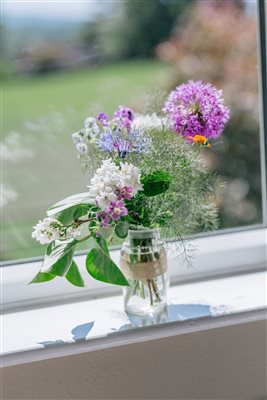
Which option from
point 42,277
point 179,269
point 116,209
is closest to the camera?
point 116,209

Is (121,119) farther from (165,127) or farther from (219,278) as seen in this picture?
(219,278)

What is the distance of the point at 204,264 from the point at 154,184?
1.26 ft

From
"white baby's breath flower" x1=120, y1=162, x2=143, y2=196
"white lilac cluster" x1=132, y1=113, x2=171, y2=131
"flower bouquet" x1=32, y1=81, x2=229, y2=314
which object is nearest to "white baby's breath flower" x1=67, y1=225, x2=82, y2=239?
"flower bouquet" x1=32, y1=81, x2=229, y2=314

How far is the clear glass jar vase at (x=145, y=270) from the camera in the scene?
4.18ft

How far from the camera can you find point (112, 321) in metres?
1.31

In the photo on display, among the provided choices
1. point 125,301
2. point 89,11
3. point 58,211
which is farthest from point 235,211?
point 58,211

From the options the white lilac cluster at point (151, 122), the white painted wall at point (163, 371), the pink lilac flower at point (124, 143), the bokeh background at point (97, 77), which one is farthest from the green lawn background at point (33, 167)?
the white painted wall at point (163, 371)

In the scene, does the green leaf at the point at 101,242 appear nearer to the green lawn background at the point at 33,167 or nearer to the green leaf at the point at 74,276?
the green leaf at the point at 74,276

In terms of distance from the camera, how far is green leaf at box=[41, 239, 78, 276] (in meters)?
1.18

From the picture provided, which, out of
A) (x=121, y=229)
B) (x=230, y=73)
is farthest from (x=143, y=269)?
(x=230, y=73)

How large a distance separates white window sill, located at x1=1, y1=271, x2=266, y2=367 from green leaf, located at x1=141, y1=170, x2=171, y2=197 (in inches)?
10.2

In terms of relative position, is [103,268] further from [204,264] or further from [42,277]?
[204,264]

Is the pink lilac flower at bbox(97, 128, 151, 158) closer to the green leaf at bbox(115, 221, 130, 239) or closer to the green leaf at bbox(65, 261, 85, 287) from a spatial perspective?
the green leaf at bbox(115, 221, 130, 239)

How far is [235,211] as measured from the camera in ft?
8.63
